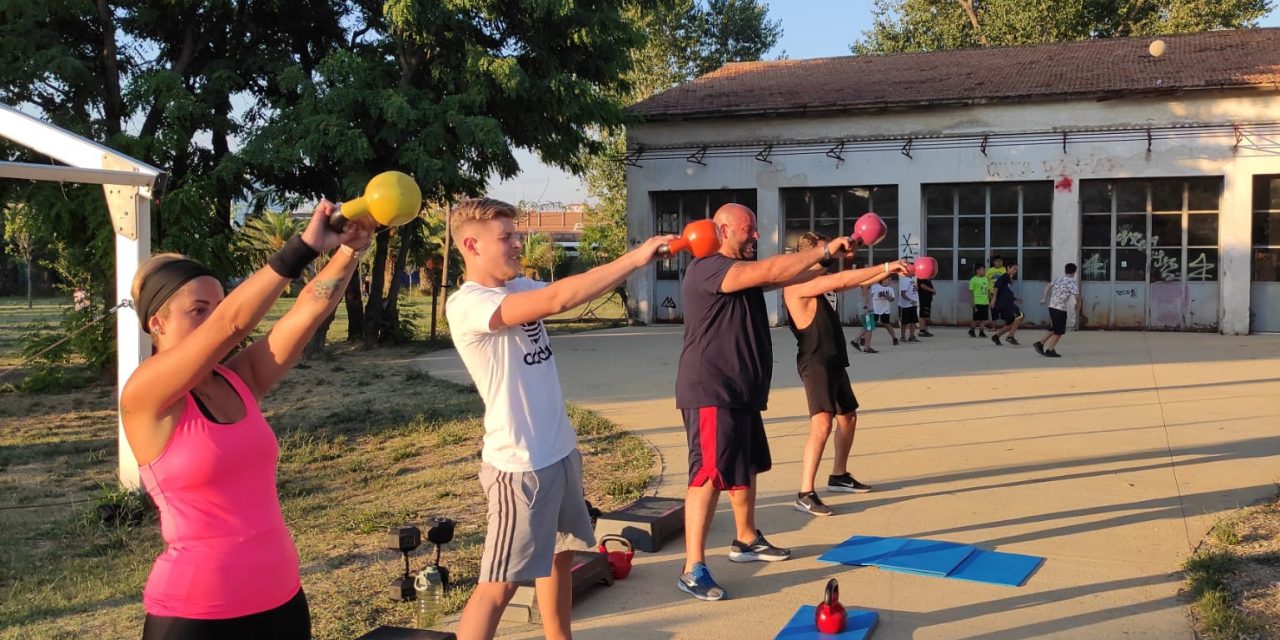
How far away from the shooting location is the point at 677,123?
2489cm

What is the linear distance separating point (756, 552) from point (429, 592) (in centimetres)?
192

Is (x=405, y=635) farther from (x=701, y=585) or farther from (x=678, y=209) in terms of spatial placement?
(x=678, y=209)

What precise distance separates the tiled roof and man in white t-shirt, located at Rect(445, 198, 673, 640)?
2050 cm

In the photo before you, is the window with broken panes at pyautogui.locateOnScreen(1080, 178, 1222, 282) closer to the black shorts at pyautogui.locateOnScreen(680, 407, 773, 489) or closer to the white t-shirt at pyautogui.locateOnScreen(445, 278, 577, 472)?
the black shorts at pyautogui.locateOnScreen(680, 407, 773, 489)

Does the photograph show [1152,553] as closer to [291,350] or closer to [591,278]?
[591,278]

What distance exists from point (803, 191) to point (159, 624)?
74.4 ft

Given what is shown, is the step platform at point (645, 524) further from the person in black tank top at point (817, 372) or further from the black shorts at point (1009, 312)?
the black shorts at point (1009, 312)

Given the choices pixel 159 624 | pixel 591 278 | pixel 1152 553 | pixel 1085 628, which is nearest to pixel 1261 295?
pixel 1152 553

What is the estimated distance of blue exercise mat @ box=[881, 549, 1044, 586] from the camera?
538 centimetres

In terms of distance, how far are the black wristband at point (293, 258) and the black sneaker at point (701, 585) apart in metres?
3.26

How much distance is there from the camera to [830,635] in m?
4.55

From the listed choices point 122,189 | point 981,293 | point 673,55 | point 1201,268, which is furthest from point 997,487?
point 673,55

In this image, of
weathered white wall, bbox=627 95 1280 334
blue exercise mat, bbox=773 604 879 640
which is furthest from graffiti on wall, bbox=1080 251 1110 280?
blue exercise mat, bbox=773 604 879 640

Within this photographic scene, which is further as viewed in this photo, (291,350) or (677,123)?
(677,123)
